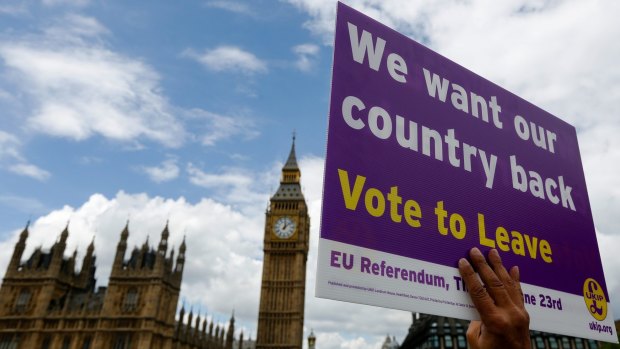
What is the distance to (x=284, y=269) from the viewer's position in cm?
7225

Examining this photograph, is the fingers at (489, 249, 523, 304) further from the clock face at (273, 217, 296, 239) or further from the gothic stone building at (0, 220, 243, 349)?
the clock face at (273, 217, 296, 239)

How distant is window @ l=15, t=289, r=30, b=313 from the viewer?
2140 inches

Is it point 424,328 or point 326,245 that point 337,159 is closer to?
point 326,245

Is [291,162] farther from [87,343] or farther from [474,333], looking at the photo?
[474,333]

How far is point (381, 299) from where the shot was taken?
2.64 meters

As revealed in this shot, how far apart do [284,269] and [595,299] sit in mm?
70432

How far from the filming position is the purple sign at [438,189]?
8.93ft

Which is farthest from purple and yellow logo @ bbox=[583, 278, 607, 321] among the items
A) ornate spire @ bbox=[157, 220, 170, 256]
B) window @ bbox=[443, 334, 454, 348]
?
window @ bbox=[443, 334, 454, 348]

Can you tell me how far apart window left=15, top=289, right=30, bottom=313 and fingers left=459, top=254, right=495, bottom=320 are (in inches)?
2532

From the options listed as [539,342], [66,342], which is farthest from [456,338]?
[66,342]

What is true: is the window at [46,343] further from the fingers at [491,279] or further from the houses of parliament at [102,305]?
the fingers at [491,279]

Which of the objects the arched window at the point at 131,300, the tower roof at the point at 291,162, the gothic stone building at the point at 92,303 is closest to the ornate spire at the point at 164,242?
the gothic stone building at the point at 92,303

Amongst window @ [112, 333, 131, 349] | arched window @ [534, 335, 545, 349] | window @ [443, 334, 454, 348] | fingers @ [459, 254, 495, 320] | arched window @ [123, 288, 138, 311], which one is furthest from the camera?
window @ [443, 334, 454, 348]

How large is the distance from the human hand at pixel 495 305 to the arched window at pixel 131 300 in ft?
185
